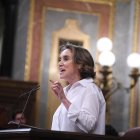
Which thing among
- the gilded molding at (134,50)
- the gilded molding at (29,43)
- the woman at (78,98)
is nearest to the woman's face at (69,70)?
the woman at (78,98)

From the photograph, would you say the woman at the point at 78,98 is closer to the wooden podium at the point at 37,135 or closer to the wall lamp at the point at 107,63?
the wooden podium at the point at 37,135

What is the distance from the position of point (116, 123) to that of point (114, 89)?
0.53 m

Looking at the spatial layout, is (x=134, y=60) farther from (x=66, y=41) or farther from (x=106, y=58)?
(x=66, y=41)

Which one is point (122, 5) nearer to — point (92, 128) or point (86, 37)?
point (86, 37)

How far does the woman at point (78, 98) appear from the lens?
271 cm

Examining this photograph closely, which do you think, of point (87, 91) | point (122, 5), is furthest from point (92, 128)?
point (122, 5)

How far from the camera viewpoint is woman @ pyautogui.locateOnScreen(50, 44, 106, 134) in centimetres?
271

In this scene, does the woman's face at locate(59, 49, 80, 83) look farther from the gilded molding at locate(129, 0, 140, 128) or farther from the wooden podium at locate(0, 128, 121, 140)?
the gilded molding at locate(129, 0, 140, 128)

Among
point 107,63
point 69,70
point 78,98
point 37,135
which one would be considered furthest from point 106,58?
point 37,135

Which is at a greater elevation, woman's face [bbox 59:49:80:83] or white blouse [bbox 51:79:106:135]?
woman's face [bbox 59:49:80:83]

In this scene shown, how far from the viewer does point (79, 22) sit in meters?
7.38

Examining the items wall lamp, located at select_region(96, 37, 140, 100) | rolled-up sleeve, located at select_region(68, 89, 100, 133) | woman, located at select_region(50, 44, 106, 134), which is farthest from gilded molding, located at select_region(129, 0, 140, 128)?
rolled-up sleeve, located at select_region(68, 89, 100, 133)

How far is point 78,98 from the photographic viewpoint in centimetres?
284

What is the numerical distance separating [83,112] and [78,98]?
0.47 ft
